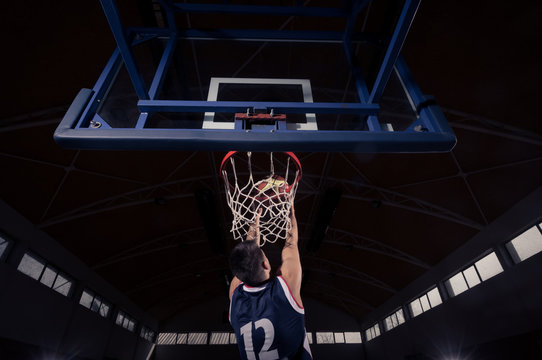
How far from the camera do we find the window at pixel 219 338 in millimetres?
19531

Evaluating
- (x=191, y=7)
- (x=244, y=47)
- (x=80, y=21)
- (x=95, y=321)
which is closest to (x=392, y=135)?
(x=244, y=47)

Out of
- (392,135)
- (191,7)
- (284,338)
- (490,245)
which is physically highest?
(191,7)

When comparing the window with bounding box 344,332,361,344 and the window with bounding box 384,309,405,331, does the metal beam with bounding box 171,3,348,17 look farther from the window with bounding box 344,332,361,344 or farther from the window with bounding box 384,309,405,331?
the window with bounding box 344,332,361,344

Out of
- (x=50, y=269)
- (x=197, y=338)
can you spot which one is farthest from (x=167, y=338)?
(x=50, y=269)

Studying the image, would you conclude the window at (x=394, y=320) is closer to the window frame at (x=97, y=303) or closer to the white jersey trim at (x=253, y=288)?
the window frame at (x=97, y=303)

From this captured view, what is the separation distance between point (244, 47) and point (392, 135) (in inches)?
97.8

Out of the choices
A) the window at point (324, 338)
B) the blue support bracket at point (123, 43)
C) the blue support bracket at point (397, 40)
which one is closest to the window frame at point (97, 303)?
the blue support bracket at point (123, 43)

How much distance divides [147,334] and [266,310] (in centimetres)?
2087

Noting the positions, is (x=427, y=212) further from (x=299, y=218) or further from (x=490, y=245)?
(x=299, y=218)

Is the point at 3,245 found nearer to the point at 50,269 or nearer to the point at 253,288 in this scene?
the point at 50,269

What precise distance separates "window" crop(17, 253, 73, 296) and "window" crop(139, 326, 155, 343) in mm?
8535

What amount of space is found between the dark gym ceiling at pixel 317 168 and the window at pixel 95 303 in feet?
3.21

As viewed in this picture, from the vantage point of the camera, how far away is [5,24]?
475cm

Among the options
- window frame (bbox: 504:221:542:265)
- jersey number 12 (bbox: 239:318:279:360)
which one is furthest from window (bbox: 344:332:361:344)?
jersey number 12 (bbox: 239:318:279:360)
